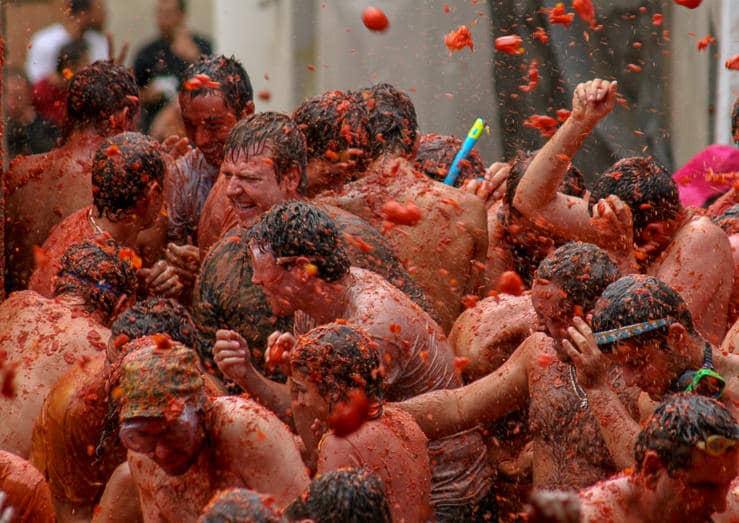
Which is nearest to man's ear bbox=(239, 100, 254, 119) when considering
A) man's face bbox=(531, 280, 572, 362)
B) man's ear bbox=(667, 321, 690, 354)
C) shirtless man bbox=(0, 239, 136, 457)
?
shirtless man bbox=(0, 239, 136, 457)

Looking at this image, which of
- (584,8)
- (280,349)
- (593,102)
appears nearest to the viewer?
(280,349)

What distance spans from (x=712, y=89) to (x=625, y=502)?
6.73 metres

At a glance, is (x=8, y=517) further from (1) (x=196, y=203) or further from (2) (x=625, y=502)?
(1) (x=196, y=203)

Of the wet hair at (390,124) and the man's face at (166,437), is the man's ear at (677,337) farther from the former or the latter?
the wet hair at (390,124)

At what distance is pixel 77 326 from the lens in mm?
6422

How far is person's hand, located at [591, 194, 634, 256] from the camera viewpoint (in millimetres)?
6359

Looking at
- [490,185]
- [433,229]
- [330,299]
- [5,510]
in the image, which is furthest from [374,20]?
[5,510]

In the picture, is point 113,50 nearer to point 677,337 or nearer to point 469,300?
point 469,300

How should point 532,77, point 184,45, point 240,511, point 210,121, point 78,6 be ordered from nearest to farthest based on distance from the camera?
point 240,511 < point 210,121 < point 532,77 < point 78,6 < point 184,45

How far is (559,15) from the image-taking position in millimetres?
9656

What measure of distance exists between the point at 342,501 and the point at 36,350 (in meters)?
2.61

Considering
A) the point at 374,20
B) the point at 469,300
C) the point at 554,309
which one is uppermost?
the point at 374,20

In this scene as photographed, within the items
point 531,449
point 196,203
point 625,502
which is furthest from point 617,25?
point 625,502

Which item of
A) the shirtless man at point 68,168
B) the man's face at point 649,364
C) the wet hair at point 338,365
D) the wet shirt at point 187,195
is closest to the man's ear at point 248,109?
the wet shirt at point 187,195
